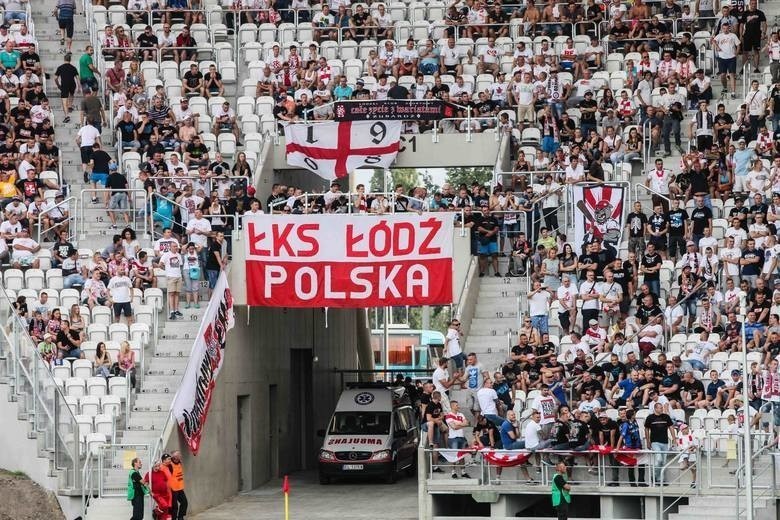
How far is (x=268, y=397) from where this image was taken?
40.0m

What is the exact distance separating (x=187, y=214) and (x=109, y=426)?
6565mm

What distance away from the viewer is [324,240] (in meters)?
35.7

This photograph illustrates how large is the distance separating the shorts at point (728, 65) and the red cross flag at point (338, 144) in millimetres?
7712

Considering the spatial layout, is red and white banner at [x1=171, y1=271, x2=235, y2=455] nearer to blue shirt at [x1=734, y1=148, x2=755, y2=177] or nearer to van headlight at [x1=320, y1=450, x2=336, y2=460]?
van headlight at [x1=320, y1=450, x2=336, y2=460]

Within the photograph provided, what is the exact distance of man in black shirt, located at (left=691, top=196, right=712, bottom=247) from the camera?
3547 centimetres

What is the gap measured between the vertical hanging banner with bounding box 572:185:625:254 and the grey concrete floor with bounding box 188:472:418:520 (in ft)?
20.4

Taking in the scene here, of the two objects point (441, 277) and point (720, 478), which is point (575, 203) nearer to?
point (441, 277)

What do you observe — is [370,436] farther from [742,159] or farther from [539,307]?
[742,159]

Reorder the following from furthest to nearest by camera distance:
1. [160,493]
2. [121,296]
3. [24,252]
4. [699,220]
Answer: [24,252] < [699,220] < [121,296] < [160,493]

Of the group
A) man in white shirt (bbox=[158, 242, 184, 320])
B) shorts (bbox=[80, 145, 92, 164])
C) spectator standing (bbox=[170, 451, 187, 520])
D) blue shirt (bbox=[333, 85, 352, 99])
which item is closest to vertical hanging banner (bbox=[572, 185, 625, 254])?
blue shirt (bbox=[333, 85, 352, 99])

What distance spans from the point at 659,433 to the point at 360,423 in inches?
411

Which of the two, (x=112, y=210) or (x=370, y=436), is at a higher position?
(x=112, y=210)

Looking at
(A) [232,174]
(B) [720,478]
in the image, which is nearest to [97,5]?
(A) [232,174]

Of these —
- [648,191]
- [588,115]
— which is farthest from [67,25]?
[648,191]
